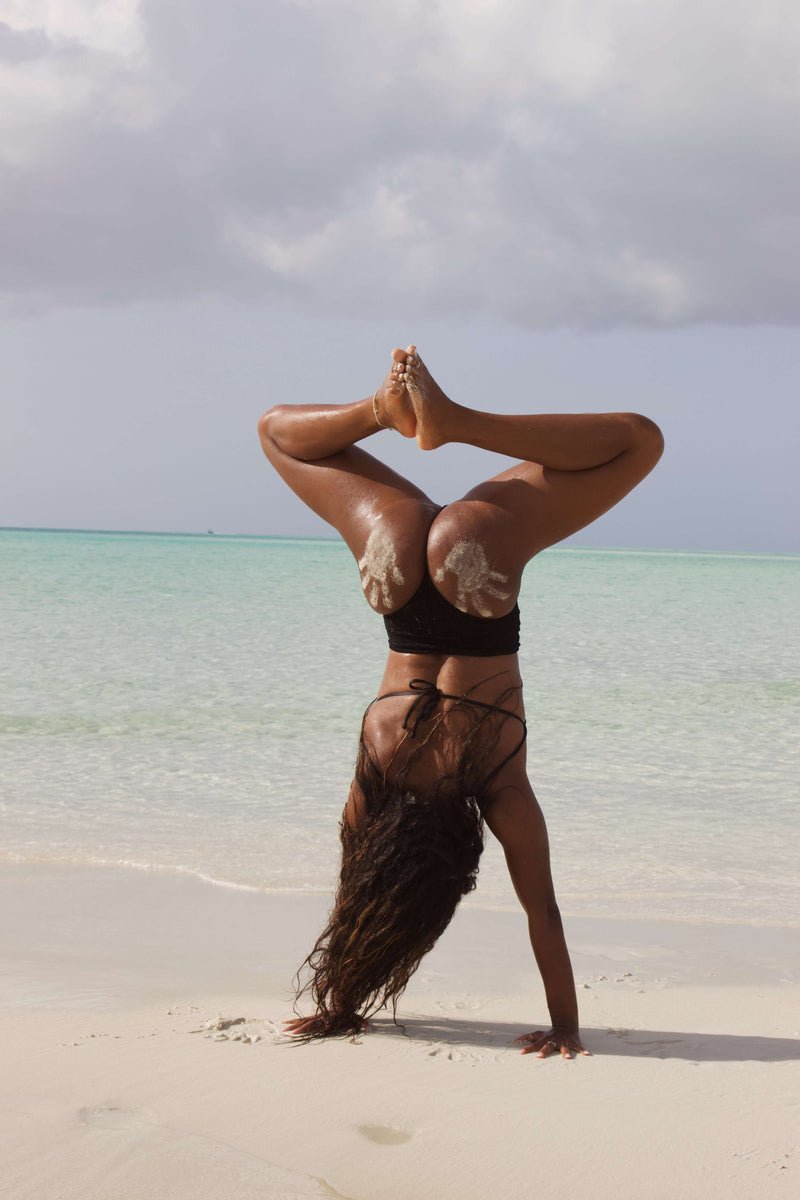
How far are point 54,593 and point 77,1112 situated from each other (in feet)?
65.2

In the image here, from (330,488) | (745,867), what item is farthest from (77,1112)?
(745,867)

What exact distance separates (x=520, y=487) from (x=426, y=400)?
16.8 inches

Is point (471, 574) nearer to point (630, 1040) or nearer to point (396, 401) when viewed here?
point (396, 401)

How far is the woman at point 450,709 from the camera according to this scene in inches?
105

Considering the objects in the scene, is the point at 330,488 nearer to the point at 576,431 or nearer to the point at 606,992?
the point at 576,431

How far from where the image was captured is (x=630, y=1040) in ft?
9.57

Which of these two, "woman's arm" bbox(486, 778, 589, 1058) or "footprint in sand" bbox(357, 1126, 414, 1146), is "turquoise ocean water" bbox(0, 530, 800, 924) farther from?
"footprint in sand" bbox(357, 1126, 414, 1146)

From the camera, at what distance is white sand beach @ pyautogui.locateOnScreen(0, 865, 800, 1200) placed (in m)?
2.08

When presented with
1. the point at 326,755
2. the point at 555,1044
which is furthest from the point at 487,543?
the point at 326,755

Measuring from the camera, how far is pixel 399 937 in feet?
8.79

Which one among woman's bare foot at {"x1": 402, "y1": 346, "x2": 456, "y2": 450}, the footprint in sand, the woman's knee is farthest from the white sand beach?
woman's bare foot at {"x1": 402, "y1": 346, "x2": 456, "y2": 450}

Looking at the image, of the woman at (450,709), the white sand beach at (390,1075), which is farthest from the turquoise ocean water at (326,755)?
the woman at (450,709)

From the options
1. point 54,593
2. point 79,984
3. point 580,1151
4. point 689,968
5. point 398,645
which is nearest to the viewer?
point 580,1151

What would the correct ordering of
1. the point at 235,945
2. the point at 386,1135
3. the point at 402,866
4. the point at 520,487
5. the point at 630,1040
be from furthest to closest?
the point at 235,945, the point at 630,1040, the point at 520,487, the point at 402,866, the point at 386,1135
